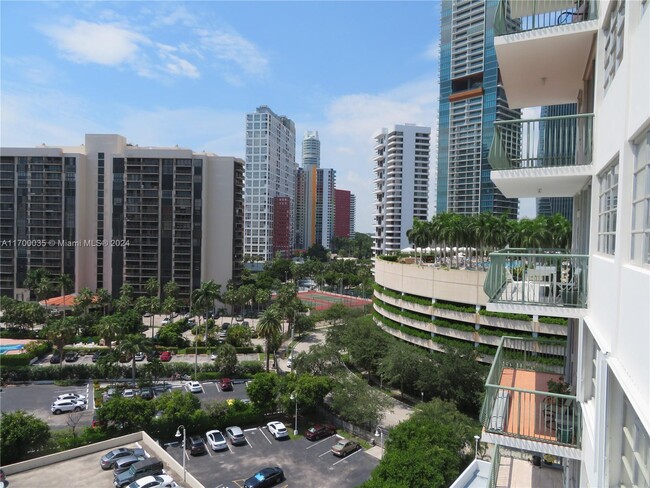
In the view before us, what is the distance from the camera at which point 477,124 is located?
93250mm

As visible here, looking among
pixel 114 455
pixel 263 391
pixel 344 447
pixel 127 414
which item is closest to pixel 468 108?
pixel 263 391

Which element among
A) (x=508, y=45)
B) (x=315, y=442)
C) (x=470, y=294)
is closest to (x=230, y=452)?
(x=315, y=442)

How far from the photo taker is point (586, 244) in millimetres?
7488

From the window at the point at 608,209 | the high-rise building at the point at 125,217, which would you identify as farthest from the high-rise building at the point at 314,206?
the window at the point at 608,209

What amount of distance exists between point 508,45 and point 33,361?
46781 millimetres

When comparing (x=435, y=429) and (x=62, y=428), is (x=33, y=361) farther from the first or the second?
(x=435, y=429)

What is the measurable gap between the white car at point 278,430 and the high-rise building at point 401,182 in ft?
209

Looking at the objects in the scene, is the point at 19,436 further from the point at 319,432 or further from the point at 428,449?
the point at 428,449

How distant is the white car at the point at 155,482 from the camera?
18.7 m

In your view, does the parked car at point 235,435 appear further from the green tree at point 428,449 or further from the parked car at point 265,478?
the green tree at point 428,449

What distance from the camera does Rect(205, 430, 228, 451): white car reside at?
2456cm

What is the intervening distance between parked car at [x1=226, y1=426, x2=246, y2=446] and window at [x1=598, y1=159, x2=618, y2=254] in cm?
2457

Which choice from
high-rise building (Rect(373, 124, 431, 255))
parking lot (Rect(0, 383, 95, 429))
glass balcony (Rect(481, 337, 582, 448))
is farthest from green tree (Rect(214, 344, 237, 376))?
high-rise building (Rect(373, 124, 431, 255))

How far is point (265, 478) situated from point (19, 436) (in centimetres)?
1272
